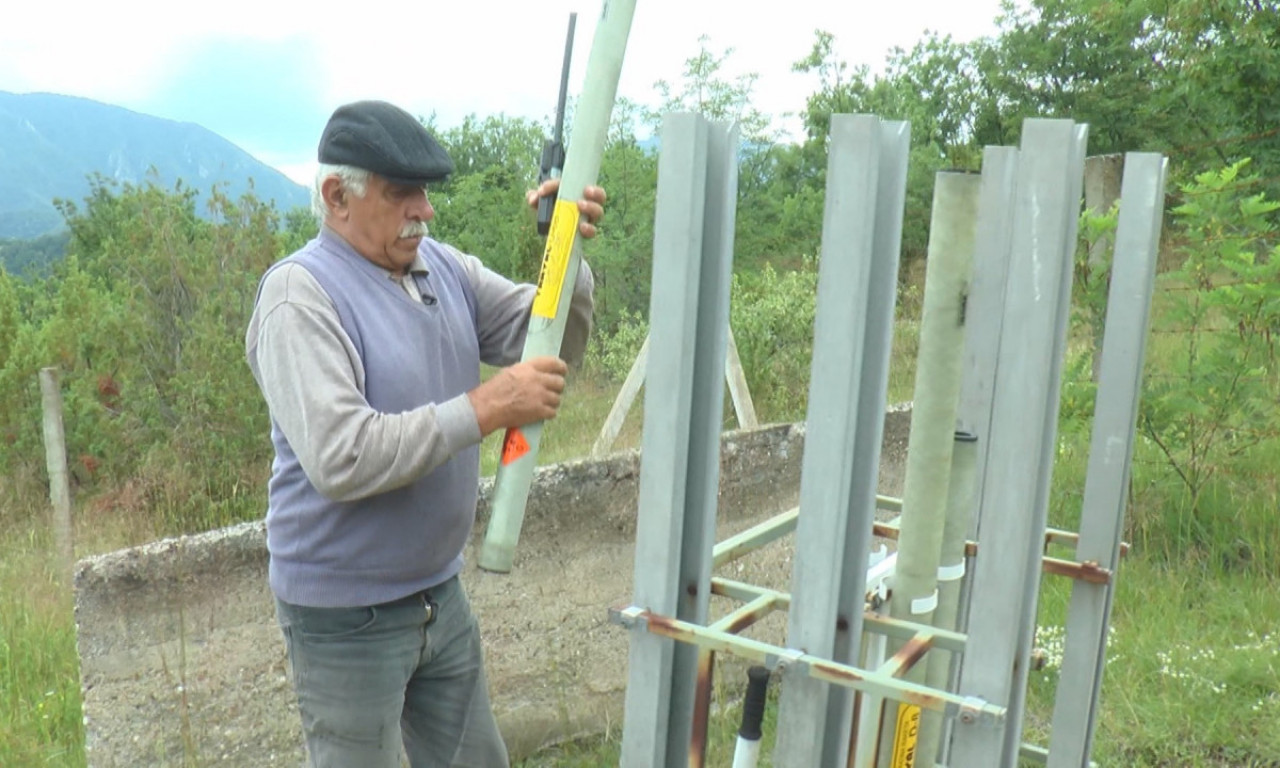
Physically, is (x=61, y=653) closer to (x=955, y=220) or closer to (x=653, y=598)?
(x=653, y=598)

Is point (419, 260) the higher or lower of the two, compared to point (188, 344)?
higher

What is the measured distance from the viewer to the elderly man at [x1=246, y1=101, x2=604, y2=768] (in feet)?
7.17

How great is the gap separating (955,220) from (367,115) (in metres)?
1.24

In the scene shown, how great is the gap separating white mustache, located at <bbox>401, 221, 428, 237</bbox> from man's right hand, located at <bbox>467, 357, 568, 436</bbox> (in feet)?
1.63

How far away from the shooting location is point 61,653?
4.37 meters

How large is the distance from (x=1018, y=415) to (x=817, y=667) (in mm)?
448

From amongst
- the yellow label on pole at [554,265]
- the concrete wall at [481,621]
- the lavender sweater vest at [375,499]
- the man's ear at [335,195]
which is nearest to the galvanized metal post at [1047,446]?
the yellow label on pole at [554,265]

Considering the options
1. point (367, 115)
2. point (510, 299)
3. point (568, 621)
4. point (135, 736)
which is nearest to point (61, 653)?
point (135, 736)

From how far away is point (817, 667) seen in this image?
1594 mm

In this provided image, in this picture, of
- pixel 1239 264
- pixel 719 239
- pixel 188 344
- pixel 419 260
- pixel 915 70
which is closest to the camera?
pixel 719 239

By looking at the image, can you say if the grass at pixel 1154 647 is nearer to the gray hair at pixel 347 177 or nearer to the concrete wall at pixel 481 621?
the concrete wall at pixel 481 621

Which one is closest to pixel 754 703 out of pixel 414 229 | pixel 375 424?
pixel 375 424

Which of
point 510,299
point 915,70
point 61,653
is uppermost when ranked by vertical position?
point 915,70

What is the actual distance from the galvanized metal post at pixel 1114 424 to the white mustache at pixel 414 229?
1421 mm
